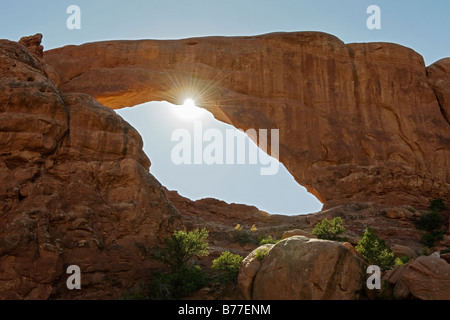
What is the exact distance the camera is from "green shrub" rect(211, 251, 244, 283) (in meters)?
12.4

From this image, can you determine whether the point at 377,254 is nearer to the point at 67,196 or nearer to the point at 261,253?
the point at 261,253

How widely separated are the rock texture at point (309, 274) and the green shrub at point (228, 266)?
1.02m

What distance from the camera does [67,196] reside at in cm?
1374

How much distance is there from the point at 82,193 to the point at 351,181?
17503 mm

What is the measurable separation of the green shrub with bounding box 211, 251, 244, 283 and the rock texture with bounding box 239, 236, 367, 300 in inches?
40.2

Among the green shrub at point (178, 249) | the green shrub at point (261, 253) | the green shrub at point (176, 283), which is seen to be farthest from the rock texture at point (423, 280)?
the green shrub at point (178, 249)

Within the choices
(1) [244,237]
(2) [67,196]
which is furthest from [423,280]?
(2) [67,196]

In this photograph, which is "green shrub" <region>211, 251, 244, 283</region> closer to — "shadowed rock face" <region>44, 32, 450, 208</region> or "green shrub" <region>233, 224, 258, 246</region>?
"green shrub" <region>233, 224, 258, 246</region>

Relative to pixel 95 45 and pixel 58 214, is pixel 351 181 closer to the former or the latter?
pixel 58 214

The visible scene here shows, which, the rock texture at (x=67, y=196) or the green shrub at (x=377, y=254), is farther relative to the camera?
the green shrub at (x=377, y=254)

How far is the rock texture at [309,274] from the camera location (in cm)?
1041

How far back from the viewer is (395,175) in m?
26.1

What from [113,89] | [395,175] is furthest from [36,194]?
[395,175]

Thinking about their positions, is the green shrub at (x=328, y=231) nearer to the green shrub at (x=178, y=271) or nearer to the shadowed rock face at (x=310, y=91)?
the green shrub at (x=178, y=271)
